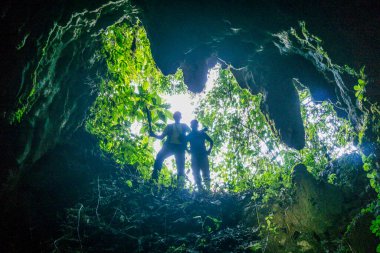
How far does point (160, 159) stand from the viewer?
6.93 meters

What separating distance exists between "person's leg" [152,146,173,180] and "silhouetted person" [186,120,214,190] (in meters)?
0.78

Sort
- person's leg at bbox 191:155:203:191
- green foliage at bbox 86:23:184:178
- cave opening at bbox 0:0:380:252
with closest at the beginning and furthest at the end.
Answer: cave opening at bbox 0:0:380:252 → green foliage at bbox 86:23:184:178 → person's leg at bbox 191:155:203:191

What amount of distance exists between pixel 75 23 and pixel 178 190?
4.53 meters

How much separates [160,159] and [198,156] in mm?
1153

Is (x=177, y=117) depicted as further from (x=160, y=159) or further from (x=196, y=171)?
(x=196, y=171)

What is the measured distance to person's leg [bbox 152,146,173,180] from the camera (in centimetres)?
686

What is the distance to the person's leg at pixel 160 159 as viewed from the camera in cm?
686

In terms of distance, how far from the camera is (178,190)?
6.85 metres

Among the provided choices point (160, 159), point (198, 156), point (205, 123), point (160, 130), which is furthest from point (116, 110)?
point (205, 123)

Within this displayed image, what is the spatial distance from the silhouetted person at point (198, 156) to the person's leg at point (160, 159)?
78 centimetres

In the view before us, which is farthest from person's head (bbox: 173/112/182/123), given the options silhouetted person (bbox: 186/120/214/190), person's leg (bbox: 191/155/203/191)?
person's leg (bbox: 191/155/203/191)

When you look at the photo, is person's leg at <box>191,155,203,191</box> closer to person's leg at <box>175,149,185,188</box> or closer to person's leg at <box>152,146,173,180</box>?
person's leg at <box>175,149,185,188</box>

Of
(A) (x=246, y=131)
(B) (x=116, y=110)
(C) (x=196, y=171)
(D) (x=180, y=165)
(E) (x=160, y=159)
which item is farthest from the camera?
(A) (x=246, y=131)

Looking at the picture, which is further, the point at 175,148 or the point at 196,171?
the point at 196,171
